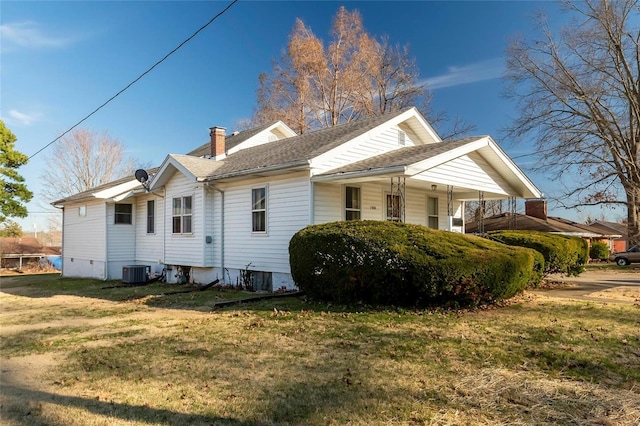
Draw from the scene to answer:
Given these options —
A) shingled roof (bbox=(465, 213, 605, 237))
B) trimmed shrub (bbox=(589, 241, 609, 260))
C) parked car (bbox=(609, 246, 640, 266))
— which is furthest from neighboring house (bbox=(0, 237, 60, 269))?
trimmed shrub (bbox=(589, 241, 609, 260))

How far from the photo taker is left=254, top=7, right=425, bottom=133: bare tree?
30.9 metres

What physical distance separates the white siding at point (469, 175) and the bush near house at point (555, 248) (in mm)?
1792

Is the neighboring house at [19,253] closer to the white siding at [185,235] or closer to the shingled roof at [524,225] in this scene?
the white siding at [185,235]

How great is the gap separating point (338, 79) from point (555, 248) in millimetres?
21695

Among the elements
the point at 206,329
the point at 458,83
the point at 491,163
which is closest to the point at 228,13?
the point at 206,329

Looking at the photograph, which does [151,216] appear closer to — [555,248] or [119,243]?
[119,243]

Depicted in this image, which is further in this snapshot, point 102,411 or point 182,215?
point 182,215

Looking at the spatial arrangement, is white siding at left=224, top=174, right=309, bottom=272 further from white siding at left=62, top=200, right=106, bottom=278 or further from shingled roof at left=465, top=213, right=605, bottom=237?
shingled roof at left=465, top=213, right=605, bottom=237

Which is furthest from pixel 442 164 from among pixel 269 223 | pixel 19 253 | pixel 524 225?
pixel 19 253

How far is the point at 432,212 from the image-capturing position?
52.2 feet

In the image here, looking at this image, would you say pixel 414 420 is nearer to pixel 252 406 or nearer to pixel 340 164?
pixel 252 406

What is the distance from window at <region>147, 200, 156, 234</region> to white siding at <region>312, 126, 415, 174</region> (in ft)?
29.2

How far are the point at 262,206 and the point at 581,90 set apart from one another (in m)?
25.4

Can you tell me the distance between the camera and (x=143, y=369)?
5371mm
